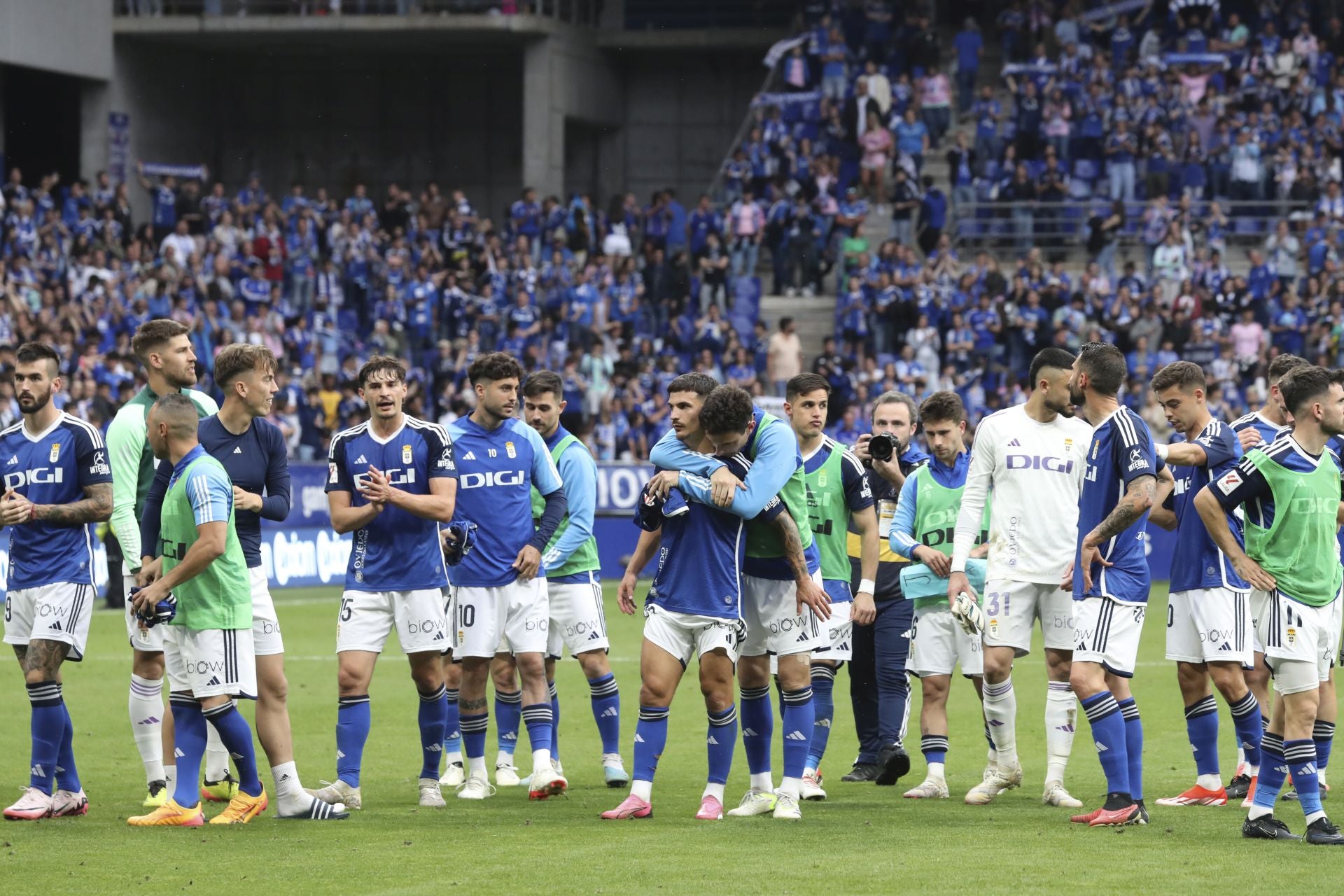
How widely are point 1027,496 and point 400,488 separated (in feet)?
10.5

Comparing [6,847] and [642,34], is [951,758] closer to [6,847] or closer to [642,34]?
[6,847]

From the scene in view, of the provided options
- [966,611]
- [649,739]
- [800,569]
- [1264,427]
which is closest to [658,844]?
[649,739]

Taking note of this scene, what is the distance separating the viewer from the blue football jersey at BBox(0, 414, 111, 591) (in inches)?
362

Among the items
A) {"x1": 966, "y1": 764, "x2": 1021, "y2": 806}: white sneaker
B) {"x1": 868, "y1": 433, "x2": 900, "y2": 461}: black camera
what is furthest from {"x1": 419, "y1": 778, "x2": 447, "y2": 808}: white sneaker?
{"x1": 868, "y1": 433, "x2": 900, "y2": 461}: black camera

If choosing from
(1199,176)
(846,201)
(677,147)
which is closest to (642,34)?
(677,147)

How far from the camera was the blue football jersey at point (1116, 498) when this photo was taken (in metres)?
8.90

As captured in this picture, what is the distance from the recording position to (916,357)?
30.0 meters

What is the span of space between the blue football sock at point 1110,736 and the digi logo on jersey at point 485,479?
3.26 meters

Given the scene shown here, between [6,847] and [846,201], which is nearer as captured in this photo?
[6,847]

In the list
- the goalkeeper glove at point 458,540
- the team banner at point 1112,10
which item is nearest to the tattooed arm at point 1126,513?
the goalkeeper glove at point 458,540

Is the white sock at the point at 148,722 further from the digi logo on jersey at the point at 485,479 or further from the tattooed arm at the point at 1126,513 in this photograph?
the tattooed arm at the point at 1126,513

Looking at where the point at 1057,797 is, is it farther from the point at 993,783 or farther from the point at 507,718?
the point at 507,718

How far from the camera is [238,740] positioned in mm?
8719

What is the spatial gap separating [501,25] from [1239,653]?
99.4ft
